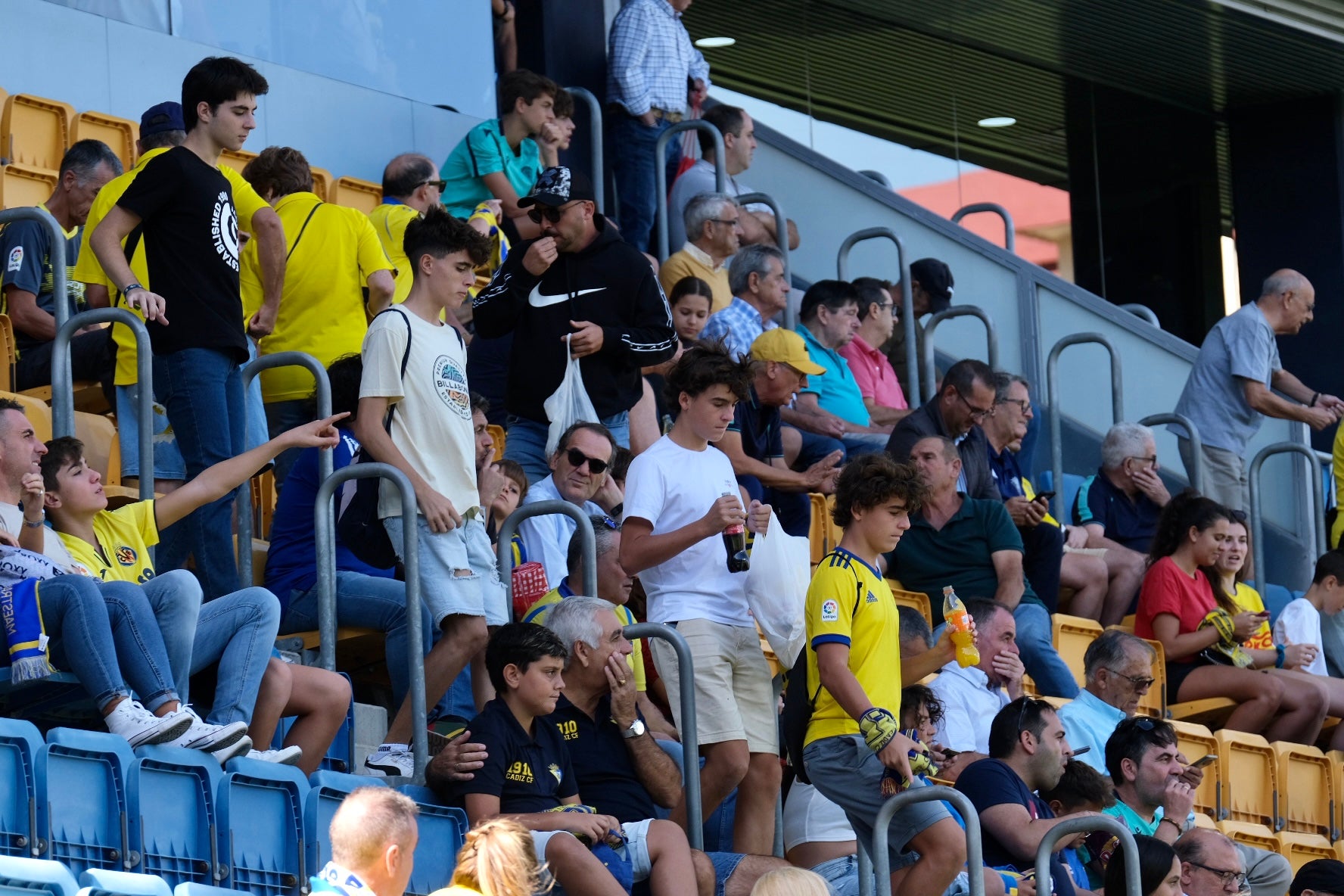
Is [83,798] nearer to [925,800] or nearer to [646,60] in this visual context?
[925,800]

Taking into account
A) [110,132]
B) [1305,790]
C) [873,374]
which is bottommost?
[1305,790]

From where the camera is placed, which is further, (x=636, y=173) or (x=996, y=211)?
(x=996, y=211)

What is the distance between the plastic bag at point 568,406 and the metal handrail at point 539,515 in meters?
1.25

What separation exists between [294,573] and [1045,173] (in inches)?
468

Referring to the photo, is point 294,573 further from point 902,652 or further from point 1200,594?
point 1200,594

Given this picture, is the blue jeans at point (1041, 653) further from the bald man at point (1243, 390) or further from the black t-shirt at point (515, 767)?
the black t-shirt at point (515, 767)

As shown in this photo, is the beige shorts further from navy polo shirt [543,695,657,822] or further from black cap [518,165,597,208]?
black cap [518,165,597,208]

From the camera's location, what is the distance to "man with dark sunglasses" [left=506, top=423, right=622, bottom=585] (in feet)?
24.4

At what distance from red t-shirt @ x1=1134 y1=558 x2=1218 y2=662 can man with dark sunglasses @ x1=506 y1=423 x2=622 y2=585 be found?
302 cm

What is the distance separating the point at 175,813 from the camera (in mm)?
5102

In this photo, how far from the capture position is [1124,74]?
55.8 ft

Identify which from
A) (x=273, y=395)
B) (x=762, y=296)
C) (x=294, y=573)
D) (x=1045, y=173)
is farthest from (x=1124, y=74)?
(x=294, y=573)

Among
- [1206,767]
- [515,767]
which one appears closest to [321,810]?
[515,767]

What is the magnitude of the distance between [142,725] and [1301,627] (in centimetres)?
635
